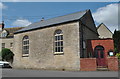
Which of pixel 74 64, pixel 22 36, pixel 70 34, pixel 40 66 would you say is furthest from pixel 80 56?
pixel 22 36

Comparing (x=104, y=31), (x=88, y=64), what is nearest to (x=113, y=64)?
(x=88, y=64)

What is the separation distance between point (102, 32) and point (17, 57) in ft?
75.1

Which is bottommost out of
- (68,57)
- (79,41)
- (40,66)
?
(40,66)

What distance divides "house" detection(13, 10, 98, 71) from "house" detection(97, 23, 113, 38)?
12.5 m

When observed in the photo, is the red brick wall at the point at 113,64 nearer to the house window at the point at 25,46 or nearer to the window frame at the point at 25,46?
the window frame at the point at 25,46

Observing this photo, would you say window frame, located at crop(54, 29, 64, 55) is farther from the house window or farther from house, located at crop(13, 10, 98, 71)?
the house window

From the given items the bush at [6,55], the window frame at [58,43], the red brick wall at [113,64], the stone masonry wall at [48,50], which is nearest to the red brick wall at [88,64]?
the stone masonry wall at [48,50]

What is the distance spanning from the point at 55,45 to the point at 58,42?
28.7 inches

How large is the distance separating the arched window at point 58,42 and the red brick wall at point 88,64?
3.96m

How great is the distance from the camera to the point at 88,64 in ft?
60.9

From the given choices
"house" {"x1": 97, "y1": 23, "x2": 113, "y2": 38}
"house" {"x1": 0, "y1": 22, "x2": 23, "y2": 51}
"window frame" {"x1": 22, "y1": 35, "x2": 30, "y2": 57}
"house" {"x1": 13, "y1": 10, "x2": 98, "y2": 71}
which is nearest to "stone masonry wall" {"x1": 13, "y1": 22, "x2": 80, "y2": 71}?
A: "house" {"x1": 13, "y1": 10, "x2": 98, "y2": 71}

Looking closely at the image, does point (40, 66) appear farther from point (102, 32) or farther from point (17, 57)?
point (102, 32)

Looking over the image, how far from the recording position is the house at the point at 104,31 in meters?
39.6

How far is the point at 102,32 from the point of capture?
130 feet
